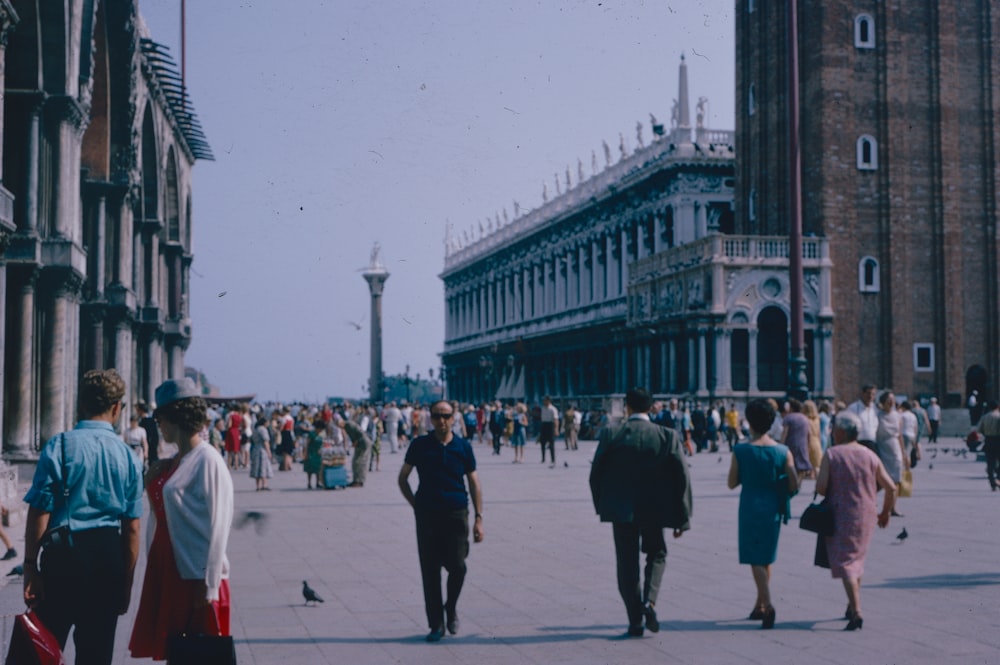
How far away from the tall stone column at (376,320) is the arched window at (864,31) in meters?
52.6

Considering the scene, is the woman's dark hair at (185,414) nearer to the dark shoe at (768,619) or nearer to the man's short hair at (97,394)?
the man's short hair at (97,394)

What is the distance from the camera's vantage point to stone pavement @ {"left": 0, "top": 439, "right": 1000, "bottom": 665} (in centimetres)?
791

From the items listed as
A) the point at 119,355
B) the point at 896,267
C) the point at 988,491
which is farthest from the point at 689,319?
the point at 988,491

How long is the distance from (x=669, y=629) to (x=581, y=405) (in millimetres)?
48428

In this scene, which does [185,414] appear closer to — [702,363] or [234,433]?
[234,433]

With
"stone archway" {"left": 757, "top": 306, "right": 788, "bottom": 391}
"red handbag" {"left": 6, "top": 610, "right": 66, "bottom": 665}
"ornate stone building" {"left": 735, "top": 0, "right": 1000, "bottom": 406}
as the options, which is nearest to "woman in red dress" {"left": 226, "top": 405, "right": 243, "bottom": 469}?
"stone archway" {"left": 757, "top": 306, "right": 788, "bottom": 391}

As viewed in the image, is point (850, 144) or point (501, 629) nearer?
point (501, 629)

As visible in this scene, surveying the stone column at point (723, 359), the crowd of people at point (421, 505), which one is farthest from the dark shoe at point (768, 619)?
the stone column at point (723, 359)

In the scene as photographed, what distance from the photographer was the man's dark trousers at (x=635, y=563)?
8414mm

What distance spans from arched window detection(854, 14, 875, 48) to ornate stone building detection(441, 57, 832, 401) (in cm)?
681

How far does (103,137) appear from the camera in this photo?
28.0m

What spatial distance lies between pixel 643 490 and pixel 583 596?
1754 millimetres

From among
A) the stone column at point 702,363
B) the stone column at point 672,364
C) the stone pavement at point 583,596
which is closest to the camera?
the stone pavement at point 583,596

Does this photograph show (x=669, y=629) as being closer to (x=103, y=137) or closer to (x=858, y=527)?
(x=858, y=527)
